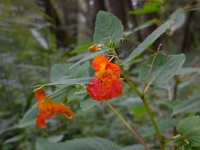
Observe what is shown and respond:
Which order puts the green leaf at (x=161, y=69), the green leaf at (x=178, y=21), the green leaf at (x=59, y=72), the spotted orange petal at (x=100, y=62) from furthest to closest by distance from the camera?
the green leaf at (x=178, y=21)
the green leaf at (x=59, y=72)
the green leaf at (x=161, y=69)
the spotted orange petal at (x=100, y=62)

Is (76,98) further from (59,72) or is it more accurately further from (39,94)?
(39,94)

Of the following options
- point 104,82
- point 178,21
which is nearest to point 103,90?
point 104,82

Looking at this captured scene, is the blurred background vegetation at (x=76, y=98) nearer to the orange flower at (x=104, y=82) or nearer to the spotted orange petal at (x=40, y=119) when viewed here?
the spotted orange petal at (x=40, y=119)

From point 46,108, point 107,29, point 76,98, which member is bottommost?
point 76,98

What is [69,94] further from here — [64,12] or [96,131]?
[64,12]

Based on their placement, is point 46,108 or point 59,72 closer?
point 46,108

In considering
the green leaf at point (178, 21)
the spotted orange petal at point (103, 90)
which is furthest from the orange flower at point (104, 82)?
the green leaf at point (178, 21)
